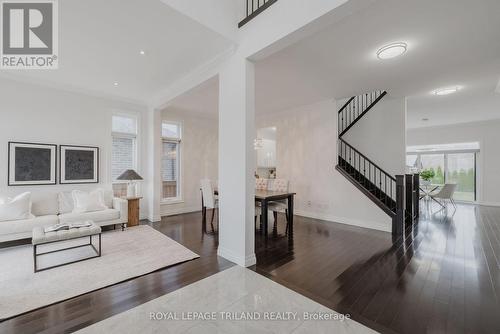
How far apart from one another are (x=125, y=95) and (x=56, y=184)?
7.65ft

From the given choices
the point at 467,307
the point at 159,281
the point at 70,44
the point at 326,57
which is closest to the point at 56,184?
the point at 70,44

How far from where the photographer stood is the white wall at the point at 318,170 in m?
4.96

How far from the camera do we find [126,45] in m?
3.03

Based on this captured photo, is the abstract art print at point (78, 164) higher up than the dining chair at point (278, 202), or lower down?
higher up

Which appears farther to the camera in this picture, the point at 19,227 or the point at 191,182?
the point at 191,182

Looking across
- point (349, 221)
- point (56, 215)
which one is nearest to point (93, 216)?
point (56, 215)

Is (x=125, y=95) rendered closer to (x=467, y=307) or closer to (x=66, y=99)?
(x=66, y=99)

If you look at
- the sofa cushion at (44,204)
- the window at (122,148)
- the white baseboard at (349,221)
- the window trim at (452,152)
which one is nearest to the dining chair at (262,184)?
the white baseboard at (349,221)

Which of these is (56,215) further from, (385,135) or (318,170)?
(385,135)

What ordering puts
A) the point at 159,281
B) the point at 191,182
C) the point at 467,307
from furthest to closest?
the point at 191,182 → the point at 159,281 → the point at 467,307

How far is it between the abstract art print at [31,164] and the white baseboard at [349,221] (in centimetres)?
567

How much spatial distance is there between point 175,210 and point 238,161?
12.6ft

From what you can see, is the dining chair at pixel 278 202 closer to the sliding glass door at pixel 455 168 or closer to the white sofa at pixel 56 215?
the white sofa at pixel 56 215

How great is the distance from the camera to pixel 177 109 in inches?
235
